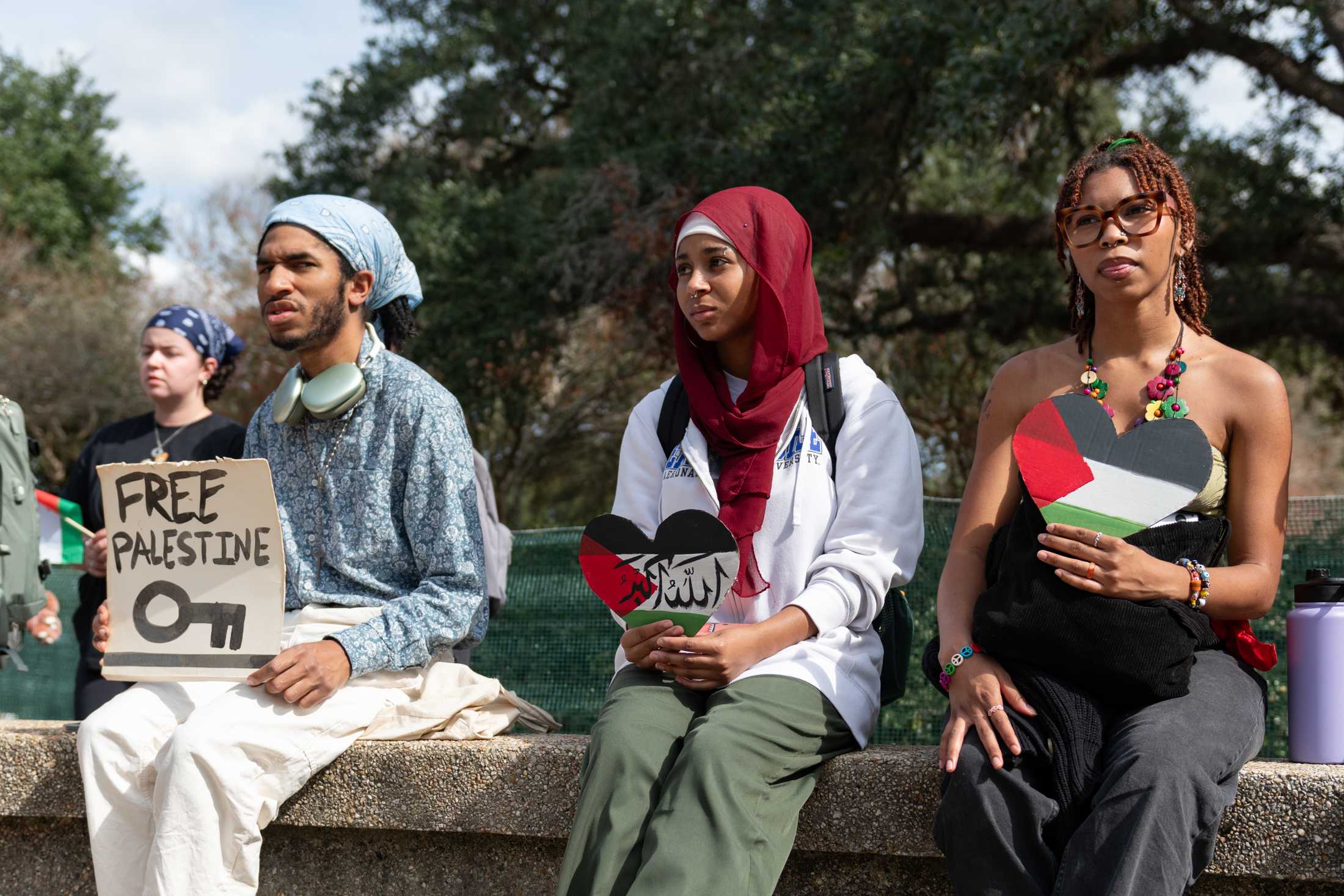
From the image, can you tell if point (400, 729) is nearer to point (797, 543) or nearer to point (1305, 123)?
point (797, 543)

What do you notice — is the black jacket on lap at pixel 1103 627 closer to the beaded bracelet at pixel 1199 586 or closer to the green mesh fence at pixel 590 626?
the beaded bracelet at pixel 1199 586

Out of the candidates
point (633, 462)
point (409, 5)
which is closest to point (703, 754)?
point (633, 462)

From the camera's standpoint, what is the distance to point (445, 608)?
3.00 m

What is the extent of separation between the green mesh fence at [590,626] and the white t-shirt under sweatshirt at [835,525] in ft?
4.21

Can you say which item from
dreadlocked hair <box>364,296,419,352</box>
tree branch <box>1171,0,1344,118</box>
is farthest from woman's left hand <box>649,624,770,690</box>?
tree branch <box>1171,0,1344,118</box>

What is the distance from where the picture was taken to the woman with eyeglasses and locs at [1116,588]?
217cm

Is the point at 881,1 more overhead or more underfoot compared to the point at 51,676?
more overhead

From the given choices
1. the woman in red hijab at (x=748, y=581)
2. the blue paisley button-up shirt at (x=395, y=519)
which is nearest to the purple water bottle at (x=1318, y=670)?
the woman in red hijab at (x=748, y=581)

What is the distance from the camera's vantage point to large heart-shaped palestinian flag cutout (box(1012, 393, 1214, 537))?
7.73 ft

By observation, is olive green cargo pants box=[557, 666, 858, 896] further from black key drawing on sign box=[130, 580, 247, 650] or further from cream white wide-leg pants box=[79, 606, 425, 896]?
black key drawing on sign box=[130, 580, 247, 650]

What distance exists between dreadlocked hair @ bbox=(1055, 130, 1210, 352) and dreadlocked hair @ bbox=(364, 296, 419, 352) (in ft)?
5.90

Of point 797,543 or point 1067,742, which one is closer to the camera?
point 1067,742

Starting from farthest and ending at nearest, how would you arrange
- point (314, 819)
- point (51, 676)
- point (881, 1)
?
1. point (881, 1)
2. point (51, 676)
3. point (314, 819)

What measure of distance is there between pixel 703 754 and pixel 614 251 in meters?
8.09
